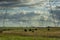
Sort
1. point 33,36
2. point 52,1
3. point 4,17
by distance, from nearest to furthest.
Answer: point 52,1, point 4,17, point 33,36

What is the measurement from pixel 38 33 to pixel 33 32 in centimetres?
203

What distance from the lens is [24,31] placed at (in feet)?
260

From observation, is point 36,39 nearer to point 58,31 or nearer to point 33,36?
point 33,36

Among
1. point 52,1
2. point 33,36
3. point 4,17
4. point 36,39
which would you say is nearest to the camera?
point 52,1

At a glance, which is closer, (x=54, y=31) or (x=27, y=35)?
(x=27, y=35)

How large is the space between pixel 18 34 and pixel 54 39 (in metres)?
21.0

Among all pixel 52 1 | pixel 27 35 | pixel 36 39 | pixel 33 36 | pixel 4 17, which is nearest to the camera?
pixel 52 1

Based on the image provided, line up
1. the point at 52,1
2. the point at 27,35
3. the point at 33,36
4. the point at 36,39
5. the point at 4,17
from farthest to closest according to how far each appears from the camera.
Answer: the point at 27,35, the point at 33,36, the point at 36,39, the point at 4,17, the point at 52,1

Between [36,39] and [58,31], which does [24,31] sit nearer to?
[58,31]

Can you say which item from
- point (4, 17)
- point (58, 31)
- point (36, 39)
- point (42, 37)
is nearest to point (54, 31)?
point (58, 31)

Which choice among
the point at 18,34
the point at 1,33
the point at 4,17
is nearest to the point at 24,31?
the point at 18,34

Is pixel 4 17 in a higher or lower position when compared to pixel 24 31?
higher

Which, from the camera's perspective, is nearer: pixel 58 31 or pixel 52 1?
pixel 52 1

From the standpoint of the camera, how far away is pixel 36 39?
59.6m
